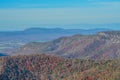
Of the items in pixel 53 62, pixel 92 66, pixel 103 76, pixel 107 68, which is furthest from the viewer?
pixel 53 62

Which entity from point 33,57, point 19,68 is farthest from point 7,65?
point 33,57

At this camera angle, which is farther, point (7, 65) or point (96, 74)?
point (7, 65)

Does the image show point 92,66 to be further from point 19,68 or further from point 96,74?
point 19,68

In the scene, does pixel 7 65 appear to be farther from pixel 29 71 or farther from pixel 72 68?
pixel 72 68

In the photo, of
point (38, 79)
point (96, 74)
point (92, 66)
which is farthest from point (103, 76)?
point (38, 79)

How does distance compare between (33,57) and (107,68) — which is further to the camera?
(33,57)

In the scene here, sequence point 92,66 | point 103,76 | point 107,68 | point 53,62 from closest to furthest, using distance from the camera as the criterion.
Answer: point 103,76, point 107,68, point 92,66, point 53,62
